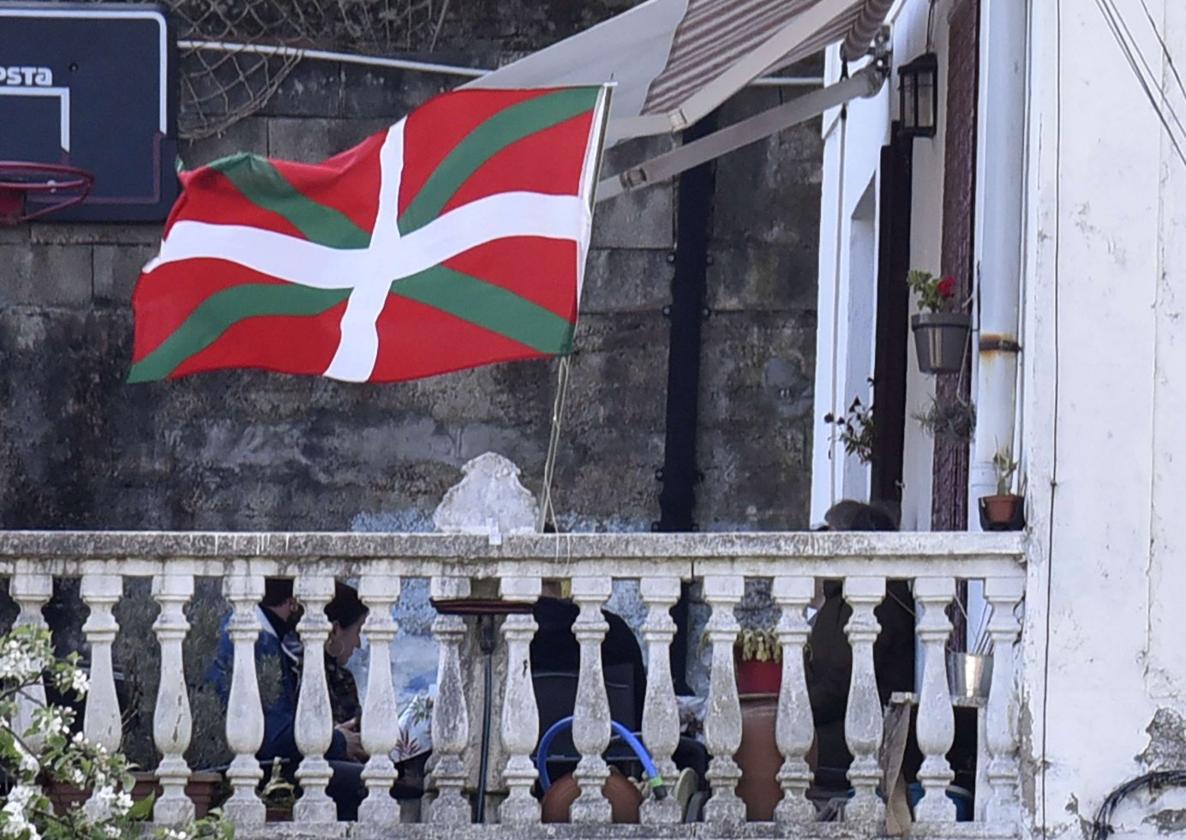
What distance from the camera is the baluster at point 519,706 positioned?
659 cm

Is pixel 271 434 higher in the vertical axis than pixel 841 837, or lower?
higher

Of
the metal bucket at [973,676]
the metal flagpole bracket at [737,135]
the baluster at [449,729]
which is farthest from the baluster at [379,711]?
the metal flagpole bracket at [737,135]

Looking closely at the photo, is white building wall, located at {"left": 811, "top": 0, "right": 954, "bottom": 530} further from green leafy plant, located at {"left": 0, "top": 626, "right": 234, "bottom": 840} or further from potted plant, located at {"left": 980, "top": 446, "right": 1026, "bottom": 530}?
green leafy plant, located at {"left": 0, "top": 626, "right": 234, "bottom": 840}

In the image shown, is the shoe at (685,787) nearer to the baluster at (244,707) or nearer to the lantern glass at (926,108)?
the baluster at (244,707)

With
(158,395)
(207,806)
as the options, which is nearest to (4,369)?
(158,395)

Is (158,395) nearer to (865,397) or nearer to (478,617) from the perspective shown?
(865,397)

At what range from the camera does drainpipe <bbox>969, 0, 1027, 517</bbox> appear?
267 inches

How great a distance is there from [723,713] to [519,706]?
0.52 meters

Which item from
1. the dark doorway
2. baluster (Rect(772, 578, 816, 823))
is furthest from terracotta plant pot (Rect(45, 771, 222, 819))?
the dark doorway

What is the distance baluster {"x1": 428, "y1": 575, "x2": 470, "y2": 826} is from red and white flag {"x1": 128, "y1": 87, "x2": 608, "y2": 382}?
0.57 metres

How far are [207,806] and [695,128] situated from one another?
21.7ft

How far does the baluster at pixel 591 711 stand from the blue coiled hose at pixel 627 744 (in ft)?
0.29

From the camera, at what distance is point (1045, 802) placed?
21.0 feet

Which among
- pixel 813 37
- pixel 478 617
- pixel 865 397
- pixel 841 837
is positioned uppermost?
pixel 813 37
